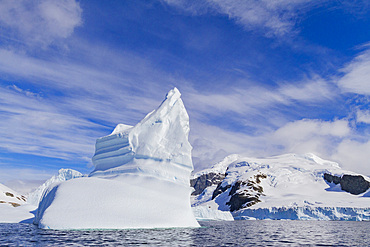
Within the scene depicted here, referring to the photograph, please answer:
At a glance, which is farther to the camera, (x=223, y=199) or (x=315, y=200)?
(x=223, y=199)

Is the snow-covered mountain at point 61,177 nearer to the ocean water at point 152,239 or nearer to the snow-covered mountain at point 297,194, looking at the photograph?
the ocean water at point 152,239

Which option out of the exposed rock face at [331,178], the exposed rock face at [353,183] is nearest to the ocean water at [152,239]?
the exposed rock face at [353,183]

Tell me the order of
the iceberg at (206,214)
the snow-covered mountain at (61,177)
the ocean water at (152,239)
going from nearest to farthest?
the ocean water at (152,239), the iceberg at (206,214), the snow-covered mountain at (61,177)

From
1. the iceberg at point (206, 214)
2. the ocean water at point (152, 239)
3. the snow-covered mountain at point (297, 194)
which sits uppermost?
the snow-covered mountain at point (297, 194)

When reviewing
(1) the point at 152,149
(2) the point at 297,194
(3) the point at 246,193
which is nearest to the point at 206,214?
(1) the point at 152,149

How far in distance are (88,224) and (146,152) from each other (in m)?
11.9

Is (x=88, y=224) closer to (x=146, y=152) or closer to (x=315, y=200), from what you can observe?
(x=146, y=152)

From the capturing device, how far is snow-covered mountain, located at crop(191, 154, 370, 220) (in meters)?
79.1

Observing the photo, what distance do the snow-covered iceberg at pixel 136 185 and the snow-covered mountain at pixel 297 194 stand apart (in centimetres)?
5803

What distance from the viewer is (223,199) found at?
12862cm

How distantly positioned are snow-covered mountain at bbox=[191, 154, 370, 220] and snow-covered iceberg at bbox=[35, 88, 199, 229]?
2285 inches

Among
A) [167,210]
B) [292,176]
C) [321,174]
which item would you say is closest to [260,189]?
[292,176]

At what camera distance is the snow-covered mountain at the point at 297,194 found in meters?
79.1

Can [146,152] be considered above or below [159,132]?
below
